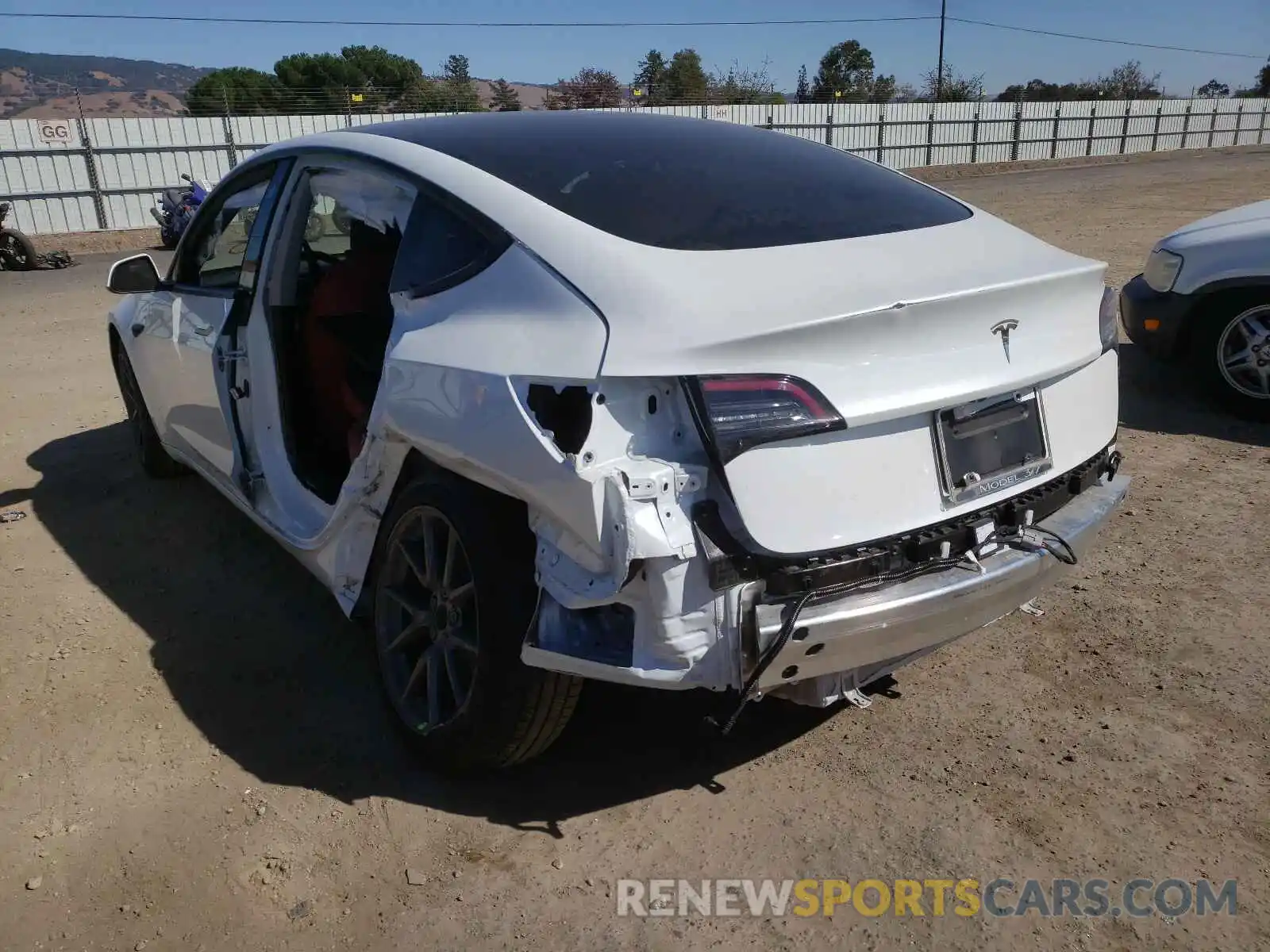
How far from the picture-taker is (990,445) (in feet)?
8.14

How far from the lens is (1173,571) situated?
154 inches

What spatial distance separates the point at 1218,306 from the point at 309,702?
5.09 meters

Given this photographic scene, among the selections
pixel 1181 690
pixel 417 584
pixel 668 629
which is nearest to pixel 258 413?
pixel 417 584

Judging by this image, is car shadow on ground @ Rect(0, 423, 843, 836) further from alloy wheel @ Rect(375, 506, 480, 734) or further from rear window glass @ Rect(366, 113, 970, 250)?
rear window glass @ Rect(366, 113, 970, 250)

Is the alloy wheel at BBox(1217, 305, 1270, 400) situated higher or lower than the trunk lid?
lower

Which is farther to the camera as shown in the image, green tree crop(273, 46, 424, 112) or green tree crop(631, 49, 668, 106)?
green tree crop(273, 46, 424, 112)

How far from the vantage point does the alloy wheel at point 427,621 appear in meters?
2.65

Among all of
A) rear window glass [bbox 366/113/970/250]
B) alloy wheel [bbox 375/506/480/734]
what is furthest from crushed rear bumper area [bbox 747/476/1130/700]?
rear window glass [bbox 366/113/970/250]

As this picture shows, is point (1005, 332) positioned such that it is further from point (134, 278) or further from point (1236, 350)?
point (1236, 350)

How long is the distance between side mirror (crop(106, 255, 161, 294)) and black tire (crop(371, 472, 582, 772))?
2314 millimetres

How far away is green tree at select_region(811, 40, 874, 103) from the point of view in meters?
47.4

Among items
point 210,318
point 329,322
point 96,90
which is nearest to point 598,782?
point 329,322

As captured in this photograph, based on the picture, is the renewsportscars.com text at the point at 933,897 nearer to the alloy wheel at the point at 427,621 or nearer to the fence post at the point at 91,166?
the alloy wheel at the point at 427,621

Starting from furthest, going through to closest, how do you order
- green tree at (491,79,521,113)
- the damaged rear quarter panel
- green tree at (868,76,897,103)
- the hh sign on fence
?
green tree at (868,76,897,103), green tree at (491,79,521,113), the hh sign on fence, the damaged rear quarter panel
